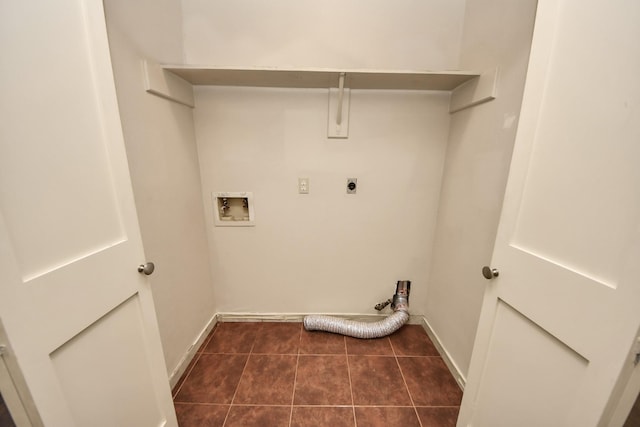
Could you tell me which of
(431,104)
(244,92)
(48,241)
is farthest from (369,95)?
(48,241)

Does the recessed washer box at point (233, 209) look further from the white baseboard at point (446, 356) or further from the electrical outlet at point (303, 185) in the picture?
the white baseboard at point (446, 356)

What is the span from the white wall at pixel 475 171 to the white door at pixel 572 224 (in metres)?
0.36

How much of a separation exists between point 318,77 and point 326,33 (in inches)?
14.5

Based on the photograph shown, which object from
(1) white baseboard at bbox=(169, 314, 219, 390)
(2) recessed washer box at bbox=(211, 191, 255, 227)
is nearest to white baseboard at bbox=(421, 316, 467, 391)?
(2) recessed washer box at bbox=(211, 191, 255, 227)

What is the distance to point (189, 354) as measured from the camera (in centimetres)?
156

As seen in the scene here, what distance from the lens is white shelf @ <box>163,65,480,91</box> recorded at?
1.25m

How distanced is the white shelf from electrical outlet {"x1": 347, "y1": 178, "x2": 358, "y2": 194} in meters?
0.62

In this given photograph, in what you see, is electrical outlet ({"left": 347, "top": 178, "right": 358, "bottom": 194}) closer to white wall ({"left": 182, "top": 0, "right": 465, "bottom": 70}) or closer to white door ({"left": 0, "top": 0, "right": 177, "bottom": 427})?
white wall ({"left": 182, "top": 0, "right": 465, "bottom": 70})

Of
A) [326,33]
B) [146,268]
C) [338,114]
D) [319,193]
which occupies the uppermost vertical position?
[326,33]

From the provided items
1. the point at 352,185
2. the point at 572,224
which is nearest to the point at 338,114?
the point at 352,185

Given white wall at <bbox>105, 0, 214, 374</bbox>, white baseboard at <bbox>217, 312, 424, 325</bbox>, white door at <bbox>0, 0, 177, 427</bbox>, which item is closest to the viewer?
white door at <bbox>0, 0, 177, 427</bbox>

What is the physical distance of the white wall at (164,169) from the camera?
1.04 m

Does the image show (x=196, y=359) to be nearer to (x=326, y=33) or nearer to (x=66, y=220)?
(x=66, y=220)

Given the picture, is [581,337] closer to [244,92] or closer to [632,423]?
[632,423]
